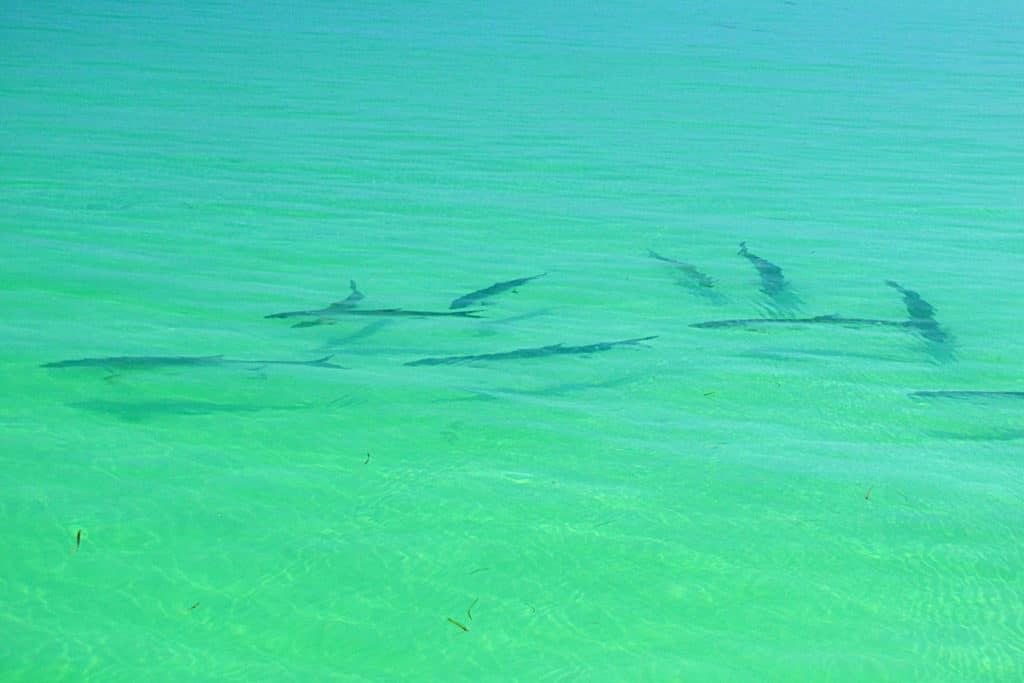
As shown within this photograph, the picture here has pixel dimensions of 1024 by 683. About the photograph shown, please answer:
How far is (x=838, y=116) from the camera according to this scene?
1027cm

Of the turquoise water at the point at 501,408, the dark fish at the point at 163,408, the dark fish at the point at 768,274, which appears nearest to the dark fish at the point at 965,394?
the turquoise water at the point at 501,408

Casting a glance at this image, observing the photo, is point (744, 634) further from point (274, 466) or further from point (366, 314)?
point (366, 314)

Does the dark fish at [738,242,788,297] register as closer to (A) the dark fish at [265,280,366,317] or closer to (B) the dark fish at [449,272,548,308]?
(B) the dark fish at [449,272,548,308]

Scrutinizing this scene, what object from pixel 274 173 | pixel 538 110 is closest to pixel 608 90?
pixel 538 110

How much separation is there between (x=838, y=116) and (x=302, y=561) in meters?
8.51

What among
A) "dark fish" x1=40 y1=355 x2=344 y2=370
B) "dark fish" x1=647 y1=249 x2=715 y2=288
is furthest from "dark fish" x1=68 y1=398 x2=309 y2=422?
"dark fish" x1=647 y1=249 x2=715 y2=288

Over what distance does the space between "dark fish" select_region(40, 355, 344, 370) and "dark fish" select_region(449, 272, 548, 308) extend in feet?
2.98

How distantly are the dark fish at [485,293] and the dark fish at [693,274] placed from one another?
0.73 meters

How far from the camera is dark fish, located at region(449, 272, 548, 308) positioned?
4981 millimetres

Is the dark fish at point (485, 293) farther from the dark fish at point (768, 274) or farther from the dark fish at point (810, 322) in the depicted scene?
the dark fish at point (768, 274)

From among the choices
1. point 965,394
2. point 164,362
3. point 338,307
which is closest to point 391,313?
point 338,307

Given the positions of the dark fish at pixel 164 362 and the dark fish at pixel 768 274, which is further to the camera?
the dark fish at pixel 768 274

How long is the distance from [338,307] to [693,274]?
1802 millimetres

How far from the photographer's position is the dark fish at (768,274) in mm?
5453
